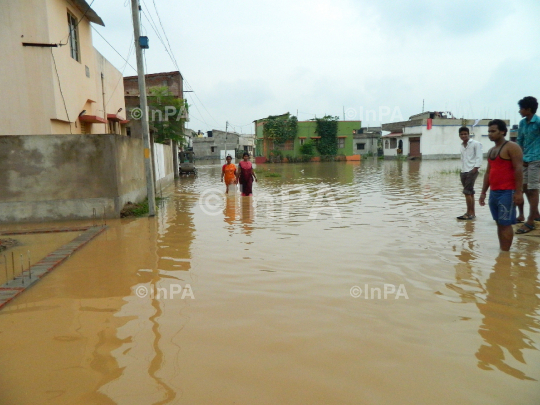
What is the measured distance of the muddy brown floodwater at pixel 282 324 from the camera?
2805 millimetres

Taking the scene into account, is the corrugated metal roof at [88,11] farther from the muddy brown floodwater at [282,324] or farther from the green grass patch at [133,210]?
the muddy brown floodwater at [282,324]

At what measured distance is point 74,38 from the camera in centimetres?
1402

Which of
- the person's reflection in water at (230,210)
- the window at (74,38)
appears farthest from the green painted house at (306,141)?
the person's reflection in water at (230,210)

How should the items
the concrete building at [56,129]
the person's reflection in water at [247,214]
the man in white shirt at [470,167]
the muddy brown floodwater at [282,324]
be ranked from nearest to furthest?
the muddy brown floodwater at [282,324]
the person's reflection in water at [247,214]
the man in white shirt at [470,167]
the concrete building at [56,129]

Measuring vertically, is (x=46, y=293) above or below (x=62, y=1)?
below

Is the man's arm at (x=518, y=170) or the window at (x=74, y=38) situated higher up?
the window at (x=74, y=38)

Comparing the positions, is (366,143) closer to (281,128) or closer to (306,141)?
(306,141)

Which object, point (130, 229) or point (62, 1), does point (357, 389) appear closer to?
point (130, 229)

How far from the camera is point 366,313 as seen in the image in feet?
13.0

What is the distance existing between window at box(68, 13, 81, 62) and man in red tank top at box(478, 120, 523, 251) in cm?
1272

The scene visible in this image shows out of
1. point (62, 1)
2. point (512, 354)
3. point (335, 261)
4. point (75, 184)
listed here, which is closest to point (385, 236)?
point (335, 261)

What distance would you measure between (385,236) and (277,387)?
493 cm

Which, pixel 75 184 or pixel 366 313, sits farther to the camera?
pixel 75 184

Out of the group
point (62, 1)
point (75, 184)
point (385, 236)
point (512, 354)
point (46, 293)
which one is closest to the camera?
point (512, 354)
